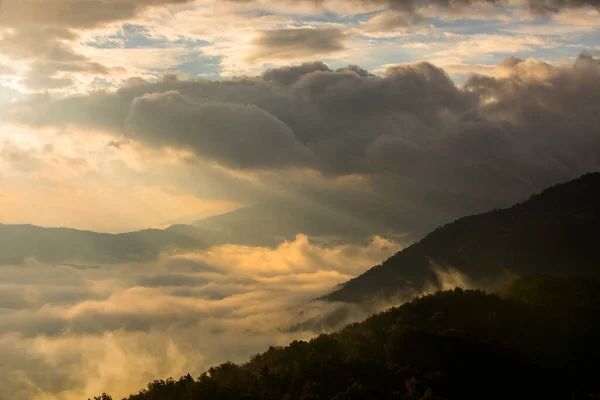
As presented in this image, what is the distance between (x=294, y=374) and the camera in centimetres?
16312

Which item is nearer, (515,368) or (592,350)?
(515,368)

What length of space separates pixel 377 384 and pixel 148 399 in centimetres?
5588

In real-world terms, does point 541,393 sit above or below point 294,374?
below

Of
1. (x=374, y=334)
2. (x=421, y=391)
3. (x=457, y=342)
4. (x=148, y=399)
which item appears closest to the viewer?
(x=421, y=391)

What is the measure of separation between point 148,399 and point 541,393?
313 ft

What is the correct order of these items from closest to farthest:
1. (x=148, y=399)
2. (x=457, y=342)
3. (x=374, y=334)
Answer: (x=148, y=399) < (x=457, y=342) < (x=374, y=334)

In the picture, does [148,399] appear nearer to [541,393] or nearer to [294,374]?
[294,374]

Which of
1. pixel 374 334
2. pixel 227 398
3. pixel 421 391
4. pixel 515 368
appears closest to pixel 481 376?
pixel 515 368

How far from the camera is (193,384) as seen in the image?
162 m

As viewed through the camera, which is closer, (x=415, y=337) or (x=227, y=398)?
(x=227, y=398)

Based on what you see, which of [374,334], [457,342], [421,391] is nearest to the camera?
[421,391]

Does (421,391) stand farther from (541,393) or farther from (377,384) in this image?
(541,393)

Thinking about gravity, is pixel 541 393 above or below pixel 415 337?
below

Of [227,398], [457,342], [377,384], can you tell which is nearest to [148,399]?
[227,398]
